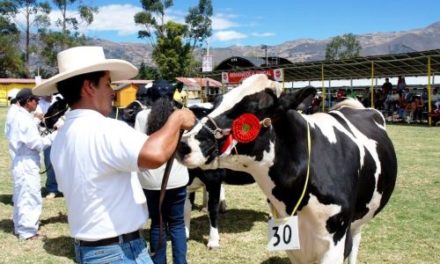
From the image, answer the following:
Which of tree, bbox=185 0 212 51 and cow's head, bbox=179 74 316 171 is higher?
tree, bbox=185 0 212 51

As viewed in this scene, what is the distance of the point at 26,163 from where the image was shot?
20.3 feet

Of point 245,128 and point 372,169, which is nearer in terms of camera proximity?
point 245,128

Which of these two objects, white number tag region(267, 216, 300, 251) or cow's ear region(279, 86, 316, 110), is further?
white number tag region(267, 216, 300, 251)

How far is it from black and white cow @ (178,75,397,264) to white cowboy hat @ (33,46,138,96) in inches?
21.8

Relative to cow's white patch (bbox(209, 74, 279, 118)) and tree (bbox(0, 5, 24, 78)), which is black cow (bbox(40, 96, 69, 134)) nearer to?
cow's white patch (bbox(209, 74, 279, 118))

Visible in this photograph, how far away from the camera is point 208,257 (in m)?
5.49

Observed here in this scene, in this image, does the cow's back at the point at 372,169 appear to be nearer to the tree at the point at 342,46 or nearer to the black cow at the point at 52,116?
the black cow at the point at 52,116

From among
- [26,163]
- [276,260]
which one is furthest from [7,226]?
[276,260]

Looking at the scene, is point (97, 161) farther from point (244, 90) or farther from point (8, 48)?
point (8, 48)

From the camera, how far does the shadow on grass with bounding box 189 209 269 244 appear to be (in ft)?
21.1

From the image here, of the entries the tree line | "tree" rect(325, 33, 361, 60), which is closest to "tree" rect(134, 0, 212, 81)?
the tree line

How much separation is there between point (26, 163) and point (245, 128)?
422 cm

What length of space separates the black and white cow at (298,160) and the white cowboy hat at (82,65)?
0.55 meters

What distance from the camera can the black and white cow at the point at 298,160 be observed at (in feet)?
9.38
